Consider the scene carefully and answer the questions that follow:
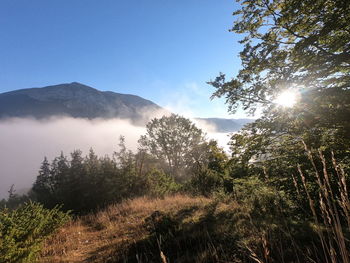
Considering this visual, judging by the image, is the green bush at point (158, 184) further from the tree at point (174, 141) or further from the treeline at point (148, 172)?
the tree at point (174, 141)

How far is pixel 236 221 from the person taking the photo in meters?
4.99

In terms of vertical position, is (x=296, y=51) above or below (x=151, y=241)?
above

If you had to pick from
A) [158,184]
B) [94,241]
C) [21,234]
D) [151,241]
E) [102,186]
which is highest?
[21,234]

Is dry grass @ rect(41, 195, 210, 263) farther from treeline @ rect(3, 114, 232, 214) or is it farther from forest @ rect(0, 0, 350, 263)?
treeline @ rect(3, 114, 232, 214)

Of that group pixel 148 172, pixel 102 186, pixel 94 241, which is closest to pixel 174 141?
pixel 148 172

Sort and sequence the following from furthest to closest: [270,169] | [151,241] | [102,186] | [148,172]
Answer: [102,186] < [148,172] < [270,169] < [151,241]

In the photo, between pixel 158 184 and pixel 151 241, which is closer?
→ pixel 151 241

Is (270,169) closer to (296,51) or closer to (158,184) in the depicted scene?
(296,51)

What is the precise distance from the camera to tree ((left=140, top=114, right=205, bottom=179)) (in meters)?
30.7

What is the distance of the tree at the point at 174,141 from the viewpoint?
101ft

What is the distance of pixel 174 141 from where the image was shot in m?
31.7

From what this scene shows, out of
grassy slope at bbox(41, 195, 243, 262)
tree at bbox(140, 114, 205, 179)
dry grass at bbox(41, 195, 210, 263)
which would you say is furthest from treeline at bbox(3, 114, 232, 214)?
grassy slope at bbox(41, 195, 243, 262)

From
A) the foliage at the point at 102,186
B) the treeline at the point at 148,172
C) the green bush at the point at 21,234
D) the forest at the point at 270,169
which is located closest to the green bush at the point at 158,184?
the treeline at the point at 148,172

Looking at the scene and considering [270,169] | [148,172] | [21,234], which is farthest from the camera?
[148,172]
